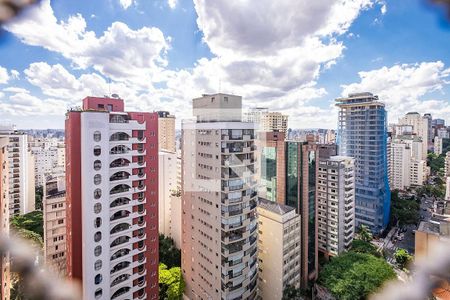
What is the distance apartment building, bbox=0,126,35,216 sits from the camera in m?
10.5

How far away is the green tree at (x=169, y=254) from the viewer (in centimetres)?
798

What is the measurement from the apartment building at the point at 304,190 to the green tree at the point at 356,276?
76 cm

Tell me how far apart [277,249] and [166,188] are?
4976mm

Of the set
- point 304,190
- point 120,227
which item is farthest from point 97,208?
point 304,190

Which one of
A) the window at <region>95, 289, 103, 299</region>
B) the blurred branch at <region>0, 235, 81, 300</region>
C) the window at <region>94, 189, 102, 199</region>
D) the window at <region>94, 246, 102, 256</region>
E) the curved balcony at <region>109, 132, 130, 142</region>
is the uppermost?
the curved balcony at <region>109, 132, 130, 142</region>

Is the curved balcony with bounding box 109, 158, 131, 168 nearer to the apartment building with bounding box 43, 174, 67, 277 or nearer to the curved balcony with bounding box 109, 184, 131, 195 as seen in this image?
the curved balcony with bounding box 109, 184, 131, 195

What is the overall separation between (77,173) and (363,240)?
9403mm

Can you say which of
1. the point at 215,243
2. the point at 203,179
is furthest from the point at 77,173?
the point at 215,243

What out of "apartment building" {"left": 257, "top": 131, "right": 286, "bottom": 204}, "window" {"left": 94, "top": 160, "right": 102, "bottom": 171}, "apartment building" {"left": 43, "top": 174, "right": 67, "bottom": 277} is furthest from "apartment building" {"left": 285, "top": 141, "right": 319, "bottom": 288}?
"apartment building" {"left": 43, "top": 174, "right": 67, "bottom": 277}

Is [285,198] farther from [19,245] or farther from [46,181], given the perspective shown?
[19,245]

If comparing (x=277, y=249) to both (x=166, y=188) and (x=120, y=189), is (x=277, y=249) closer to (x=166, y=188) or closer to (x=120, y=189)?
(x=120, y=189)

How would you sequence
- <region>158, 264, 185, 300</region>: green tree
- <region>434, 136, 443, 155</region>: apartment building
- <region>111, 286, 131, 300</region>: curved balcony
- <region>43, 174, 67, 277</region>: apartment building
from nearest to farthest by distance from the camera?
<region>111, 286, 131, 300</region>: curved balcony → <region>158, 264, 185, 300</region>: green tree → <region>43, 174, 67, 277</region>: apartment building → <region>434, 136, 443, 155</region>: apartment building

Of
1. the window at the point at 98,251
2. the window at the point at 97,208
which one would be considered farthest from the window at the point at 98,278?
the window at the point at 97,208

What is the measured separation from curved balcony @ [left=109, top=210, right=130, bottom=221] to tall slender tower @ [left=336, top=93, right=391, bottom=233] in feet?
35.1
